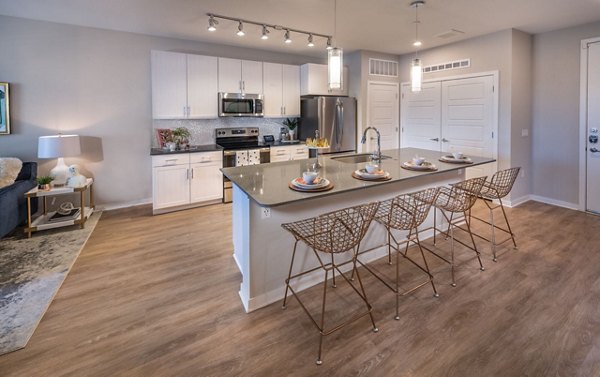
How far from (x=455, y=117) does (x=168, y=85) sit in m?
4.92

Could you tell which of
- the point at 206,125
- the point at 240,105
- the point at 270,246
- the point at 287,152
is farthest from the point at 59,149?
the point at 270,246

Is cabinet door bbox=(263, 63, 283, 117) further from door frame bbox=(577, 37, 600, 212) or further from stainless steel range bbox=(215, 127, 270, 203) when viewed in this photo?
door frame bbox=(577, 37, 600, 212)

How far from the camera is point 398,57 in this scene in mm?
6660

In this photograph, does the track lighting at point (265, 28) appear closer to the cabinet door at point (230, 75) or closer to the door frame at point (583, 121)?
the cabinet door at point (230, 75)

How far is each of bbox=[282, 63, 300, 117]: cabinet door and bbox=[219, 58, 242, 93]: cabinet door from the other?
2.94ft

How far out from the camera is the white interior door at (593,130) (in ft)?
14.5

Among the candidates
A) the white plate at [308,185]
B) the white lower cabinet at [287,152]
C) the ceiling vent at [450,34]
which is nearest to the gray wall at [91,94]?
the white lower cabinet at [287,152]

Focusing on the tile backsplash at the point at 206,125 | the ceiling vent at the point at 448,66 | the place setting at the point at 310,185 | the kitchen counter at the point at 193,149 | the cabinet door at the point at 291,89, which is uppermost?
the ceiling vent at the point at 448,66

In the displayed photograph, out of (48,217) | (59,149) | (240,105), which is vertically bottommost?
(48,217)

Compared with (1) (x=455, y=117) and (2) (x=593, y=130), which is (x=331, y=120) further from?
(2) (x=593, y=130)

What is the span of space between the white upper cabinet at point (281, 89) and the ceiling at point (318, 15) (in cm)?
71

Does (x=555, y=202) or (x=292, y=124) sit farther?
(x=292, y=124)

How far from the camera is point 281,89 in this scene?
5910mm

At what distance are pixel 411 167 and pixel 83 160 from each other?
470 cm
